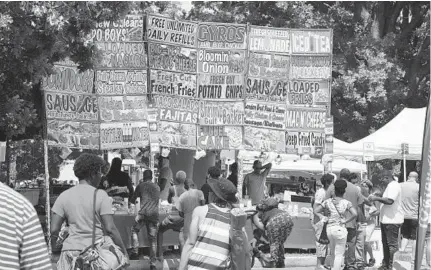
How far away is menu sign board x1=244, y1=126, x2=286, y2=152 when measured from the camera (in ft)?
60.1

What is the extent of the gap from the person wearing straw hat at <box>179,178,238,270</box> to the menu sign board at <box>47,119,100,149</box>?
30.2 ft

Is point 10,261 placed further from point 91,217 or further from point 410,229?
point 410,229

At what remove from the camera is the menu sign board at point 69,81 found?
55.2ft

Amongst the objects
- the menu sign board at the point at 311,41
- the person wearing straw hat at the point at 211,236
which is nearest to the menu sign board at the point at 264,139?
the menu sign board at the point at 311,41

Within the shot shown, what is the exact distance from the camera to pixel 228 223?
8.02 m

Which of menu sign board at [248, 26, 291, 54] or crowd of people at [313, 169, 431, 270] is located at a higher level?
menu sign board at [248, 26, 291, 54]

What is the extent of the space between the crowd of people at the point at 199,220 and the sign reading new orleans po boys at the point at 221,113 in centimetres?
101

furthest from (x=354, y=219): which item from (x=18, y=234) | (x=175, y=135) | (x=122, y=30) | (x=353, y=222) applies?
(x=18, y=234)

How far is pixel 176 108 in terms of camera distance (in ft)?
58.3

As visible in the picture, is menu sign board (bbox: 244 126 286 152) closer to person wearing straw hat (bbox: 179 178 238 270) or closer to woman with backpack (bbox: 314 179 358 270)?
woman with backpack (bbox: 314 179 358 270)

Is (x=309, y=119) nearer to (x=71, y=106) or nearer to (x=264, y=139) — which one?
(x=264, y=139)

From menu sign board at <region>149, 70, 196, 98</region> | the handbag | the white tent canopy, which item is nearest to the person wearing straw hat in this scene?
the handbag

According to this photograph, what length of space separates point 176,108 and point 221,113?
3.02 ft

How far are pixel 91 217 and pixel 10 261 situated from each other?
14.5 ft
